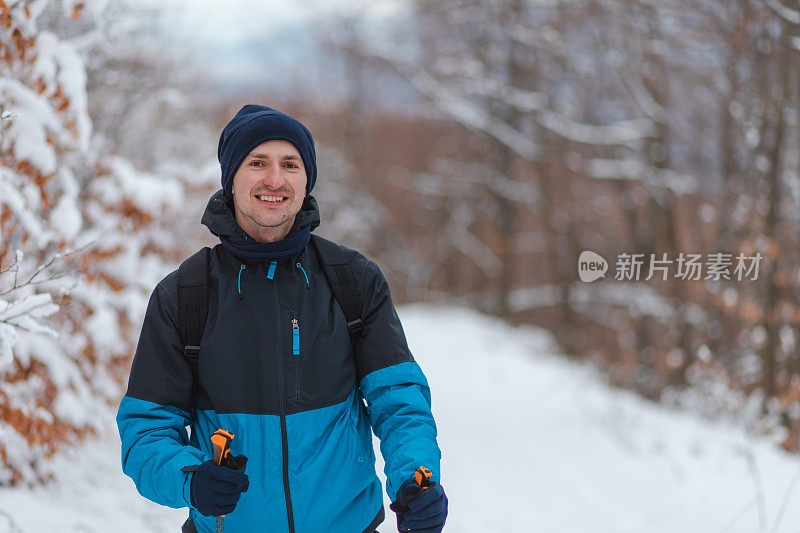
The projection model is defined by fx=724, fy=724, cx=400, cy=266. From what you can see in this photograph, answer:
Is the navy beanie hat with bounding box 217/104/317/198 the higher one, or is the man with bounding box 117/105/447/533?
the navy beanie hat with bounding box 217/104/317/198

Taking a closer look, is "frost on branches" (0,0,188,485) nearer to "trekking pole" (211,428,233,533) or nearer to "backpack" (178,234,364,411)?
"backpack" (178,234,364,411)

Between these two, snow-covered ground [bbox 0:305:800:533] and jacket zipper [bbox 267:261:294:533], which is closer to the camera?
jacket zipper [bbox 267:261:294:533]

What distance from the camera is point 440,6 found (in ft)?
45.0

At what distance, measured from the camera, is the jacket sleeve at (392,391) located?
6.60 feet

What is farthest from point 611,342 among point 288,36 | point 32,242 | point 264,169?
point 264,169

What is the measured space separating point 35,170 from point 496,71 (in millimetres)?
12910

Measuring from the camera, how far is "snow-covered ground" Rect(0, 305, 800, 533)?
435 cm

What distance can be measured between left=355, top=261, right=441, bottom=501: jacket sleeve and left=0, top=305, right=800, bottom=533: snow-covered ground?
6.54 ft

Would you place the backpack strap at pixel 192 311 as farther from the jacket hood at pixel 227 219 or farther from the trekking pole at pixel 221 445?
the trekking pole at pixel 221 445
